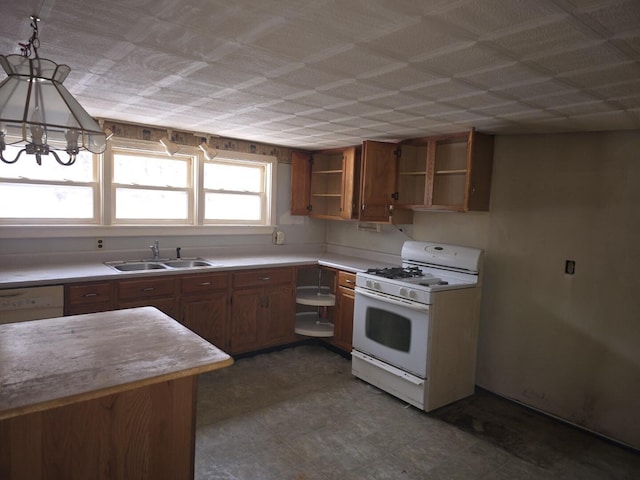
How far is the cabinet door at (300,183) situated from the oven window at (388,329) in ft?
5.56

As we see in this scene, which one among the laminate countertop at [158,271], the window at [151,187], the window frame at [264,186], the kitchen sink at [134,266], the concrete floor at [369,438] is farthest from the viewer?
the window frame at [264,186]

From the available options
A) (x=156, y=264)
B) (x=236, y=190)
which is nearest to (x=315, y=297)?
(x=236, y=190)

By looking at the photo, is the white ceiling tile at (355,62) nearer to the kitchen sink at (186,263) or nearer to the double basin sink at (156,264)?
the double basin sink at (156,264)

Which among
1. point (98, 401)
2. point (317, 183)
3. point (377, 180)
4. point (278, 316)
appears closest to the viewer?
point (98, 401)

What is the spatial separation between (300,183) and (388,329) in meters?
2.08

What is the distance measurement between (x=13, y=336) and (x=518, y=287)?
3.22 metres

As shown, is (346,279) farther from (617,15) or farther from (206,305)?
(617,15)

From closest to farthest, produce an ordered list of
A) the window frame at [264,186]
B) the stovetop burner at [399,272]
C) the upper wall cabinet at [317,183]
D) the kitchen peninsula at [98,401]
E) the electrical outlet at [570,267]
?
the kitchen peninsula at [98,401], the electrical outlet at [570,267], the stovetop burner at [399,272], the window frame at [264,186], the upper wall cabinet at [317,183]

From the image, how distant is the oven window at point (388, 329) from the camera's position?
323 cm

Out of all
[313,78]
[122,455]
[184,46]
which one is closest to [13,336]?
[122,455]

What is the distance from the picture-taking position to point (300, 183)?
4781 mm

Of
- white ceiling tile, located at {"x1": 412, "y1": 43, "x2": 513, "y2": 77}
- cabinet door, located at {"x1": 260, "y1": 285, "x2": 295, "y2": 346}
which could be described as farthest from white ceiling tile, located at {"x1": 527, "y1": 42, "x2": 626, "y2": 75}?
cabinet door, located at {"x1": 260, "y1": 285, "x2": 295, "y2": 346}

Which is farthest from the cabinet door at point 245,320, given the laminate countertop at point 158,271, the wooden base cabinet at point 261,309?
the laminate countertop at point 158,271

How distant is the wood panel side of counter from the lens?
141cm
